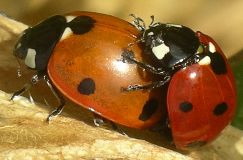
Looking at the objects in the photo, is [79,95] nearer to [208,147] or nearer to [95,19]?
[95,19]

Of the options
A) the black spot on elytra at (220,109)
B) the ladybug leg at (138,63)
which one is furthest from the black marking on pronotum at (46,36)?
the black spot on elytra at (220,109)

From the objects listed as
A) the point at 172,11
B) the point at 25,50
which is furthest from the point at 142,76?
the point at 172,11

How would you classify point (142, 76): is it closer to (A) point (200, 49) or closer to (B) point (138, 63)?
(B) point (138, 63)

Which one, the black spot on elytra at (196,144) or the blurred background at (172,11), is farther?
the blurred background at (172,11)

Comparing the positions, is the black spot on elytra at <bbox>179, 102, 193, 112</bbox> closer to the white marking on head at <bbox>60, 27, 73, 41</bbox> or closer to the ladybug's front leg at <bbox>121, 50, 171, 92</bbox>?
the ladybug's front leg at <bbox>121, 50, 171, 92</bbox>

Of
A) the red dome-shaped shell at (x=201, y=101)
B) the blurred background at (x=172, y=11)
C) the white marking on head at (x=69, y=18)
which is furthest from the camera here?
the blurred background at (x=172, y=11)

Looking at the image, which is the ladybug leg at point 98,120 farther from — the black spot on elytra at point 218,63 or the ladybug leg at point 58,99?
the black spot on elytra at point 218,63

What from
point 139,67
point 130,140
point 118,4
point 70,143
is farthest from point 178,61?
point 118,4

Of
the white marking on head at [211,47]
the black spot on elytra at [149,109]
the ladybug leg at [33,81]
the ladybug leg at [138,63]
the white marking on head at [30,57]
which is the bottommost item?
the ladybug leg at [33,81]
